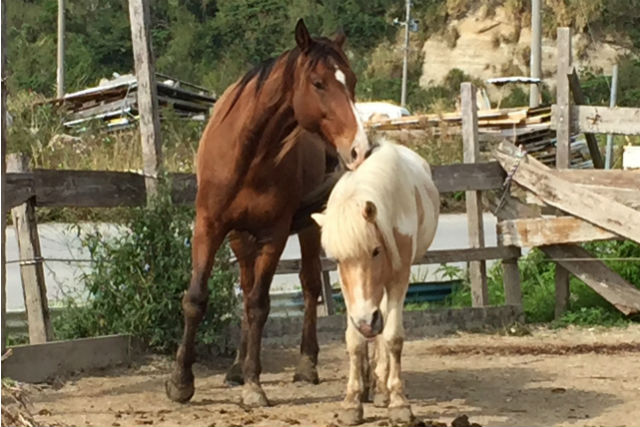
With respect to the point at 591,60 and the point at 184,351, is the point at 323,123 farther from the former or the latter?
the point at 591,60

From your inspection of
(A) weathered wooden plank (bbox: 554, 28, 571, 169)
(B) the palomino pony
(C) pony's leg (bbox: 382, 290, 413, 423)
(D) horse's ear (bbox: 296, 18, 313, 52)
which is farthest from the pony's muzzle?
(A) weathered wooden plank (bbox: 554, 28, 571, 169)

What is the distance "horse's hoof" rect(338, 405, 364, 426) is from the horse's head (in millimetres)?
1278

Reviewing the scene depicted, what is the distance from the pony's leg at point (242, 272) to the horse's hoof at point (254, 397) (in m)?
0.67

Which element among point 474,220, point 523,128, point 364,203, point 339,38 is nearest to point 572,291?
point 474,220

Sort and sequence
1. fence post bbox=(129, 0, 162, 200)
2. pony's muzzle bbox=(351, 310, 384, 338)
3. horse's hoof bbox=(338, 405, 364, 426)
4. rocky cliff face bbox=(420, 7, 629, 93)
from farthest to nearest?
rocky cliff face bbox=(420, 7, 629, 93), fence post bbox=(129, 0, 162, 200), horse's hoof bbox=(338, 405, 364, 426), pony's muzzle bbox=(351, 310, 384, 338)

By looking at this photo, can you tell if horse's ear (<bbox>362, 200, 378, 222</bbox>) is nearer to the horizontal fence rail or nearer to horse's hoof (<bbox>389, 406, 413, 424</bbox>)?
horse's hoof (<bbox>389, 406, 413, 424</bbox>)

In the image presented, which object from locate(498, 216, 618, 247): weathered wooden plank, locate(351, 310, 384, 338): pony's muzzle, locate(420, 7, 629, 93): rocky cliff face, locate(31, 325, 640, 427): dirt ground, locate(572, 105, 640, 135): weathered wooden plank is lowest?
locate(31, 325, 640, 427): dirt ground

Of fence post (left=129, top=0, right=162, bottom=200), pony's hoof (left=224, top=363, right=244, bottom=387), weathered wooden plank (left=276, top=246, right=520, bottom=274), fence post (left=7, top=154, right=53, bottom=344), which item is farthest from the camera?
weathered wooden plank (left=276, top=246, right=520, bottom=274)


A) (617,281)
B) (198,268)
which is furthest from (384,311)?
(617,281)

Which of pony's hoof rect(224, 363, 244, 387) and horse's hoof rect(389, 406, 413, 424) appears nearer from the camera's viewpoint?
horse's hoof rect(389, 406, 413, 424)

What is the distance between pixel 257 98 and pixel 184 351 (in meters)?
1.56

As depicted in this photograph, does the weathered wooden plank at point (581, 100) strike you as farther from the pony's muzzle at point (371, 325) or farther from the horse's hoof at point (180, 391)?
the pony's muzzle at point (371, 325)

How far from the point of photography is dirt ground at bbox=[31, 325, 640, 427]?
6230mm

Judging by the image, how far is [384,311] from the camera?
618 centimetres
